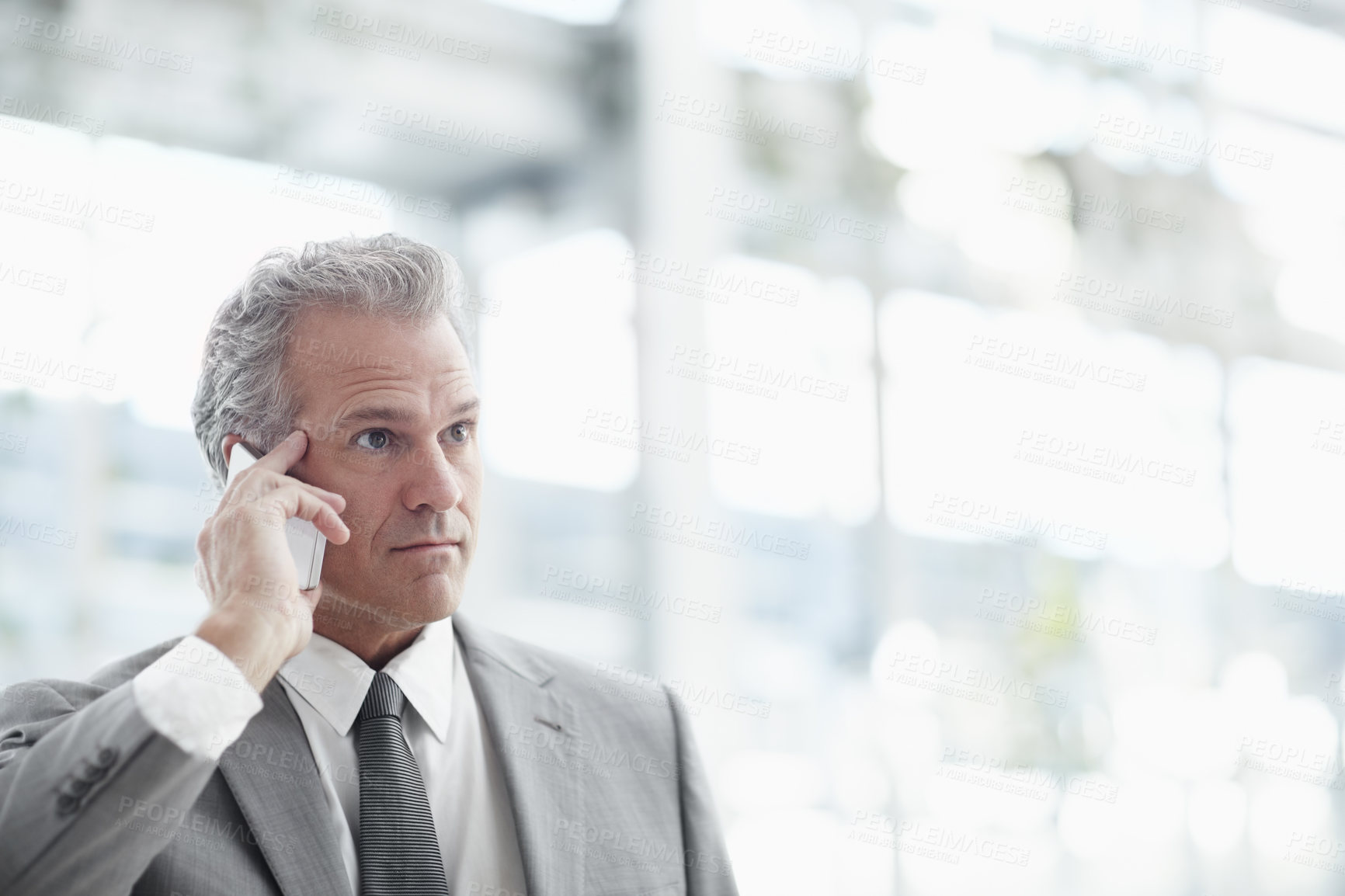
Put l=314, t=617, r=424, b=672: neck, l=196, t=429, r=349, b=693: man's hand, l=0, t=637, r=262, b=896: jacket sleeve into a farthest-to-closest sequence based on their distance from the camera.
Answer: l=314, t=617, r=424, b=672: neck < l=196, t=429, r=349, b=693: man's hand < l=0, t=637, r=262, b=896: jacket sleeve

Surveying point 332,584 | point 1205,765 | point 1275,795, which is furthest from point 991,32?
point 332,584

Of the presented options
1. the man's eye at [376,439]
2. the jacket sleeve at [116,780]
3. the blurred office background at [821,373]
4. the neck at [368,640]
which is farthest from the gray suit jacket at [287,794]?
the blurred office background at [821,373]

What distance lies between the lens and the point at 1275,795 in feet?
16.1

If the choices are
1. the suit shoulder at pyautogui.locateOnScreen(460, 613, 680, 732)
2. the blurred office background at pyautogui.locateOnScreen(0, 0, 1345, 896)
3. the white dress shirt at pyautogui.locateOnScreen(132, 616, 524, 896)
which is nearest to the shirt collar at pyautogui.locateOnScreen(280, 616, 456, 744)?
the white dress shirt at pyautogui.locateOnScreen(132, 616, 524, 896)

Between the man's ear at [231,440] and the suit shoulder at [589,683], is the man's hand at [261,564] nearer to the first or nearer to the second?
the man's ear at [231,440]

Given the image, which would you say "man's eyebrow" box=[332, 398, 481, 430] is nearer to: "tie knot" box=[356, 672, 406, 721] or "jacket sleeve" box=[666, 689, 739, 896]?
"tie knot" box=[356, 672, 406, 721]

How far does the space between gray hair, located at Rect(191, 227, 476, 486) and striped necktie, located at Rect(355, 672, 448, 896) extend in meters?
0.47

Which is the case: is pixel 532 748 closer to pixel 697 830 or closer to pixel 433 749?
pixel 433 749

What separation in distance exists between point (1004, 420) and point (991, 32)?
5.37 ft

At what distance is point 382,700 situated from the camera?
1596 millimetres

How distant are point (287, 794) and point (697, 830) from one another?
0.65 meters

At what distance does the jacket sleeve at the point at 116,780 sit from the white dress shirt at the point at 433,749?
26cm

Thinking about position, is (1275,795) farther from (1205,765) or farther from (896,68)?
(896,68)

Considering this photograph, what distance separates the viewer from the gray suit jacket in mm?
1251
